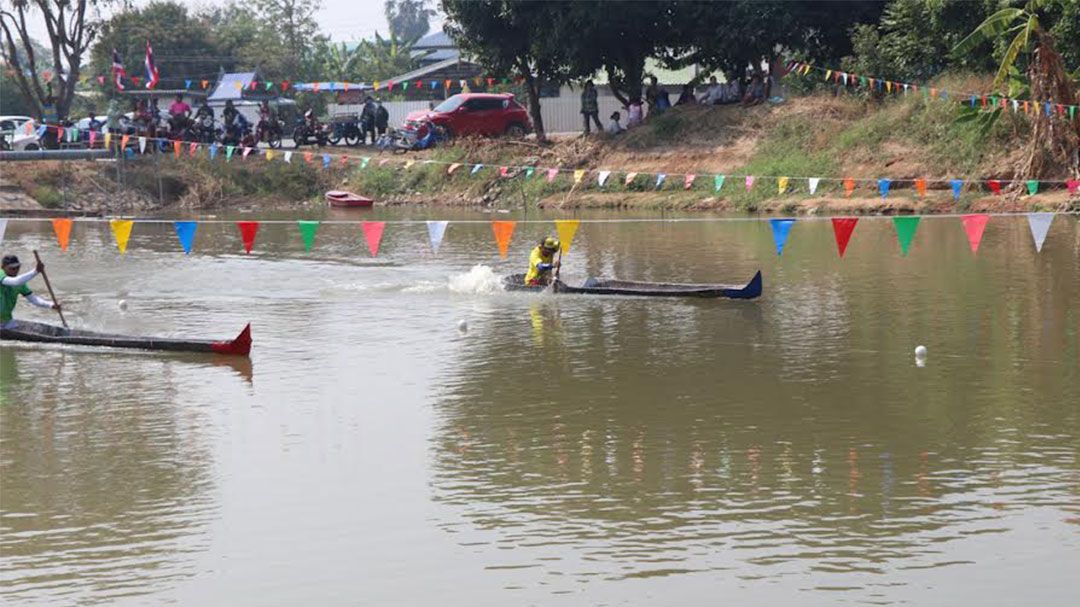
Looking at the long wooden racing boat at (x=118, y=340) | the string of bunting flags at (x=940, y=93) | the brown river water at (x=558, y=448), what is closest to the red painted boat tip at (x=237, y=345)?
the long wooden racing boat at (x=118, y=340)

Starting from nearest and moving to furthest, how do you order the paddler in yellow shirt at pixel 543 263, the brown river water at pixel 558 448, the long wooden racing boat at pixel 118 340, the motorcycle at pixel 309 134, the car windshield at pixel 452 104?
1. the brown river water at pixel 558 448
2. the long wooden racing boat at pixel 118 340
3. the paddler in yellow shirt at pixel 543 263
4. the car windshield at pixel 452 104
5. the motorcycle at pixel 309 134

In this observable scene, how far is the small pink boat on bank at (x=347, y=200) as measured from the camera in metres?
45.7

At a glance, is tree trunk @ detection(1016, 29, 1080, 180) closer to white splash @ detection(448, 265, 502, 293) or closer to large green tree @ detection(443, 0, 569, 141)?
white splash @ detection(448, 265, 502, 293)

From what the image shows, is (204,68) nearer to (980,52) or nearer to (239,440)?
(980,52)

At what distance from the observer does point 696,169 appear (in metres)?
41.8

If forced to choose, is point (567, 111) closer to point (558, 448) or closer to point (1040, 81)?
point (1040, 81)

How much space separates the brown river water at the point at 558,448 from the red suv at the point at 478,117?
22039 millimetres

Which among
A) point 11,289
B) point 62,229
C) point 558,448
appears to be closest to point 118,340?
point 11,289

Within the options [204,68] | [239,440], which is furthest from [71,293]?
[204,68]

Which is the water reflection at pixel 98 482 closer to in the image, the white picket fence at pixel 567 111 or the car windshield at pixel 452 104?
the car windshield at pixel 452 104

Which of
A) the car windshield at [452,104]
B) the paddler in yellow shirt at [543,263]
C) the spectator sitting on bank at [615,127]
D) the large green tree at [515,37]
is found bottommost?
the paddler in yellow shirt at [543,263]

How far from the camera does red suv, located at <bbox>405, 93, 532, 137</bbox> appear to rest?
→ 48219mm

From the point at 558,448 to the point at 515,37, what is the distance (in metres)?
32.3

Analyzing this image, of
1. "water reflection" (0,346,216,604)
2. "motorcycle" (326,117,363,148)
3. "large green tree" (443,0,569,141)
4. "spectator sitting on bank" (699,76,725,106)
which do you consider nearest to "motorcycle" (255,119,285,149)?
"motorcycle" (326,117,363,148)
